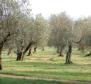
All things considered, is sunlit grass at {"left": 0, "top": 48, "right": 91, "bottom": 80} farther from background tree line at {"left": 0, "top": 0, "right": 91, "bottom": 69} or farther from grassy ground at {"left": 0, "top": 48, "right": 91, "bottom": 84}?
background tree line at {"left": 0, "top": 0, "right": 91, "bottom": 69}

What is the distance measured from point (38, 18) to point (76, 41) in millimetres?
13043

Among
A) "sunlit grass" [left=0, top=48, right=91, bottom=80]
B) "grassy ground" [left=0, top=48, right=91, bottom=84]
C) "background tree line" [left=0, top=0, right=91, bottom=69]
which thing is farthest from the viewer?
"background tree line" [left=0, top=0, right=91, bottom=69]

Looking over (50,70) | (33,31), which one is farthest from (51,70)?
(33,31)

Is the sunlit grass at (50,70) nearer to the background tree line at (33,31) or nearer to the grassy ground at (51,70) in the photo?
the grassy ground at (51,70)

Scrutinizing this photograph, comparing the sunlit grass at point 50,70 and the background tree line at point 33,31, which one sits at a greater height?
the background tree line at point 33,31

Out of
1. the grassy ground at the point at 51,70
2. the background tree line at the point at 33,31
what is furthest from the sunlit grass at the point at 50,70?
the background tree line at the point at 33,31

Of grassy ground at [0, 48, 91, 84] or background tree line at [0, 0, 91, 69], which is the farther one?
background tree line at [0, 0, 91, 69]

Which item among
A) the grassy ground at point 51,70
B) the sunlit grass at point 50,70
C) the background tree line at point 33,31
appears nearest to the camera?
the grassy ground at point 51,70

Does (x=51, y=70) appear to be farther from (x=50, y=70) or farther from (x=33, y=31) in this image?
(x=33, y=31)

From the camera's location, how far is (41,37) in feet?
243

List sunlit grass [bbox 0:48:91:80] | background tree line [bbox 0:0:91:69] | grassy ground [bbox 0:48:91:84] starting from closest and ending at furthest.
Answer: grassy ground [bbox 0:48:91:84] → sunlit grass [bbox 0:48:91:80] → background tree line [bbox 0:0:91:69]

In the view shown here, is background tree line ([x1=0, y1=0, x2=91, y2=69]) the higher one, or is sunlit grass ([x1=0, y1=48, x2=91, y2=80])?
background tree line ([x1=0, y1=0, x2=91, y2=69])

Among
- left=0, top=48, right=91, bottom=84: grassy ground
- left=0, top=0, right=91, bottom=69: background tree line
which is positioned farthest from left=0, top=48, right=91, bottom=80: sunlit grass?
left=0, top=0, right=91, bottom=69: background tree line

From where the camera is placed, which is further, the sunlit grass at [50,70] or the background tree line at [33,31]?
the background tree line at [33,31]
